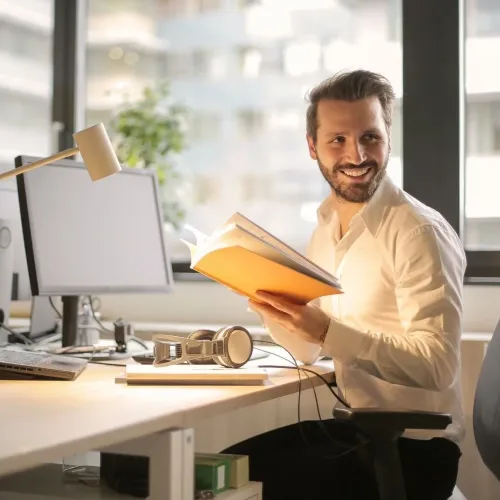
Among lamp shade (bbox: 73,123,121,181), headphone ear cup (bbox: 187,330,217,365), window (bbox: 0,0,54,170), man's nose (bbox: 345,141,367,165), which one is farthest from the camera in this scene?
window (bbox: 0,0,54,170)

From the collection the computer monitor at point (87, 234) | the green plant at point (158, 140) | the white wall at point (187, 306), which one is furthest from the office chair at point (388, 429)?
the green plant at point (158, 140)

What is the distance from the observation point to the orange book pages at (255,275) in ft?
5.43

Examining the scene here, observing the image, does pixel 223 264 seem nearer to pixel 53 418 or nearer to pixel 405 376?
pixel 405 376

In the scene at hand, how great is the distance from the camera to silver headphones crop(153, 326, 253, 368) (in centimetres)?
185

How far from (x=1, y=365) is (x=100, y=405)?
0.48 metres

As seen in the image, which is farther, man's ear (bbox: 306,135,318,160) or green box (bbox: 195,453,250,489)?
man's ear (bbox: 306,135,318,160)

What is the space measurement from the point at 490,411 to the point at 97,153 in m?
0.99

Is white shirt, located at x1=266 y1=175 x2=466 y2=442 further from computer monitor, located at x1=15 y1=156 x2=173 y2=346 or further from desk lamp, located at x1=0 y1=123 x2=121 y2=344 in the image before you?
desk lamp, located at x1=0 y1=123 x2=121 y2=344

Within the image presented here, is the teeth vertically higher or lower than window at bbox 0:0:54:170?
lower

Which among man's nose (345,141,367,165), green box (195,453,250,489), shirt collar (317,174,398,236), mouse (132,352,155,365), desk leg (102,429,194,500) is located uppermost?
man's nose (345,141,367,165)

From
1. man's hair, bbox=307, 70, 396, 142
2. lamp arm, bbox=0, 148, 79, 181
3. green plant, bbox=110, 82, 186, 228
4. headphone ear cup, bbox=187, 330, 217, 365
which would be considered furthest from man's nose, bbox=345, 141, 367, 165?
green plant, bbox=110, 82, 186, 228

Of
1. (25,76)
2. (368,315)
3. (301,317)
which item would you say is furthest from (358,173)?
(25,76)

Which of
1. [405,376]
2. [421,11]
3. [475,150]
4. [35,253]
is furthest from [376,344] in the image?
[421,11]

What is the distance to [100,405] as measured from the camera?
1.44 meters
